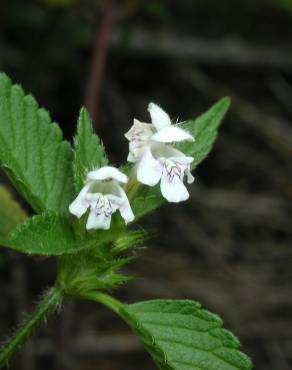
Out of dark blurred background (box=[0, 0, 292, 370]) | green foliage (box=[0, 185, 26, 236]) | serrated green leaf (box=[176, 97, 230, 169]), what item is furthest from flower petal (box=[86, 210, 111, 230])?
dark blurred background (box=[0, 0, 292, 370])

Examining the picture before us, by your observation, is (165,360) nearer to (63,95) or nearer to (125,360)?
(125,360)

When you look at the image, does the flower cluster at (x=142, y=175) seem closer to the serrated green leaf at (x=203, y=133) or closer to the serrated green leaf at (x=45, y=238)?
the serrated green leaf at (x=45, y=238)

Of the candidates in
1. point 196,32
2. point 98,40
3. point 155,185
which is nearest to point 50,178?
point 155,185

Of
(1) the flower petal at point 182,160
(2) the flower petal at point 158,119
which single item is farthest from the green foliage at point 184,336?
(2) the flower petal at point 158,119

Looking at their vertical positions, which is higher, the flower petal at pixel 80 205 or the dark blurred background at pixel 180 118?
the dark blurred background at pixel 180 118

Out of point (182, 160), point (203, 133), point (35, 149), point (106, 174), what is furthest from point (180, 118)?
point (106, 174)

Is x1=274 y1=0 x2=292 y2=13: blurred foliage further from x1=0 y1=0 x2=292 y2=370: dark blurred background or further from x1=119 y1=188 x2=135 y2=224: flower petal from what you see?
x1=119 y1=188 x2=135 y2=224: flower petal
